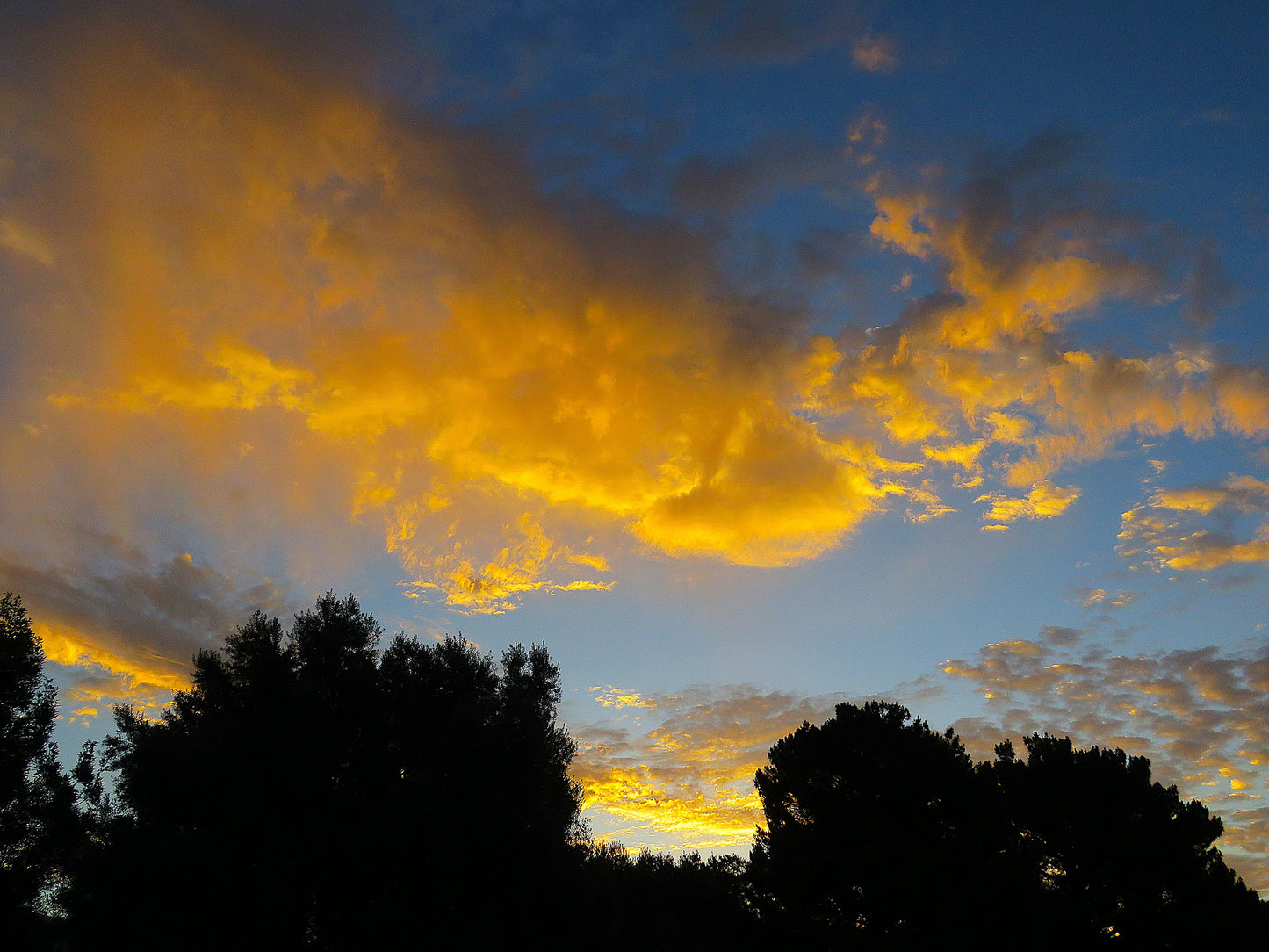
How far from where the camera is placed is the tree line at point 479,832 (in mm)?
22016

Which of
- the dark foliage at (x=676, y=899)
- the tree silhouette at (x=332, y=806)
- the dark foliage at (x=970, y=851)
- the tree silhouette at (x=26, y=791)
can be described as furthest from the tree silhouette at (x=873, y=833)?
the tree silhouette at (x=26, y=791)

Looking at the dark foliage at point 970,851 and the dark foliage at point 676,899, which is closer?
the dark foliage at point 676,899

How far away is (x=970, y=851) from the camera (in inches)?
1214

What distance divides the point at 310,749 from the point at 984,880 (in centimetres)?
2900

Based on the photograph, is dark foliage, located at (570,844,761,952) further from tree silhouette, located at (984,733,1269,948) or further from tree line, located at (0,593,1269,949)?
tree silhouette, located at (984,733,1269,948)

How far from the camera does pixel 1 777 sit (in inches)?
997

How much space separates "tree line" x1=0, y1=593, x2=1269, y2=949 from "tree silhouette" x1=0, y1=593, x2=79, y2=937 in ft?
0.28

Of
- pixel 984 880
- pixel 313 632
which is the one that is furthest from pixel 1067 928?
pixel 313 632

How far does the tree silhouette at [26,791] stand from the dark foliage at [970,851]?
99.0 feet

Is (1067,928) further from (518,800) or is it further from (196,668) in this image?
(196,668)

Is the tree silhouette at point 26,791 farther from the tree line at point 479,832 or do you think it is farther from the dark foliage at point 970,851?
the dark foliage at point 970,851

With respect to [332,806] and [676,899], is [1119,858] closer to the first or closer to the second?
[676,899]

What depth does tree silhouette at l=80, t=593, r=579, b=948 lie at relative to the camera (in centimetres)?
2138

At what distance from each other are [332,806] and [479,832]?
5598mm
